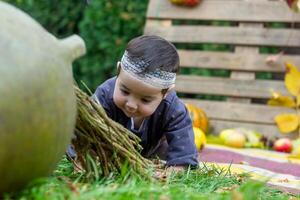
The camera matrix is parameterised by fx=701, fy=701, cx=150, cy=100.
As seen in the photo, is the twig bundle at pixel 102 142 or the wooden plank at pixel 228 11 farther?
the wooden plank at pixel 228 11

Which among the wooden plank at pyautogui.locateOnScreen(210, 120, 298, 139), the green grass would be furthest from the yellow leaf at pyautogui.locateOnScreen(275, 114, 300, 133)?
the green grass

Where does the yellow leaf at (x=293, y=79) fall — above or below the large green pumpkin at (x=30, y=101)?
below

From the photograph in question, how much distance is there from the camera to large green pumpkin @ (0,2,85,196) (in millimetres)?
1747

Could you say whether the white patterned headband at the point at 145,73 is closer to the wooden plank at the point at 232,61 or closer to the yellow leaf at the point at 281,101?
the yellow leaf at the point at 281,101

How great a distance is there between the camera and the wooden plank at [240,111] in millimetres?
5398

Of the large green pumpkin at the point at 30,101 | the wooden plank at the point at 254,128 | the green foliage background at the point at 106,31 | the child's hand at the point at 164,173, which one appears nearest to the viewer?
the large green pumpkin at the point at 30,101

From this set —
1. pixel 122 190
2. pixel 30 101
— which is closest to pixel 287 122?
pixel 122 190

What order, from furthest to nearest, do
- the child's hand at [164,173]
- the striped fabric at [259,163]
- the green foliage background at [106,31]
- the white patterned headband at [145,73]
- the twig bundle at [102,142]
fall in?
the green foliage background at [106,31], the striped fabric at [259,163], the white patterned headband at [145,73], the child's hand at [164,173], the twig bundle at [102,142]

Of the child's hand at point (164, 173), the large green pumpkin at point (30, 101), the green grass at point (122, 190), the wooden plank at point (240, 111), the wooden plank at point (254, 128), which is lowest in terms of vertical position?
the wooden plank at point (254, 128)

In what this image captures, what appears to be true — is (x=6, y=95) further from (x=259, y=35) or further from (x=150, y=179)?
(x=259, y=35)

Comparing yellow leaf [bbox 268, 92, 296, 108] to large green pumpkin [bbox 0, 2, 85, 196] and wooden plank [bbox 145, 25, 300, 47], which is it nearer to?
wooden plank [bbox 145, 25, 300, 47]

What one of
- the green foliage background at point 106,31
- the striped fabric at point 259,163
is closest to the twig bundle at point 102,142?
the striped fabric at point 259,163

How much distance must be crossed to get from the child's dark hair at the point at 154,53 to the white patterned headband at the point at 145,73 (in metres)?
0.01

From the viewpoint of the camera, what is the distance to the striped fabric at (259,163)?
312 cm
